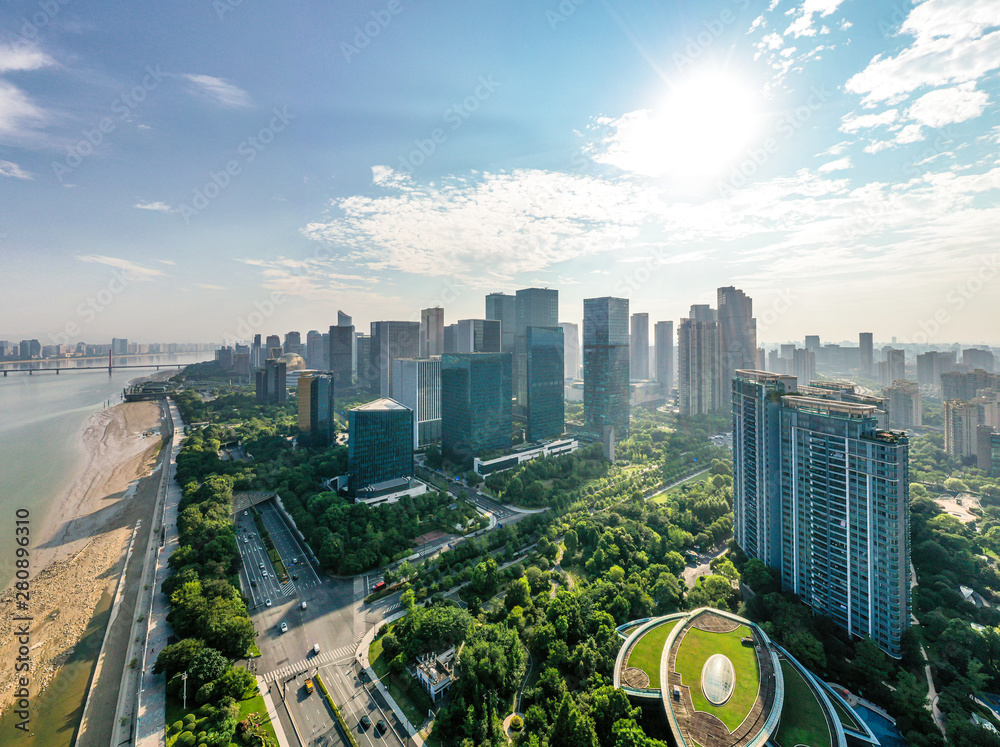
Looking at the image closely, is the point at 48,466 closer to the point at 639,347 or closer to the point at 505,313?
the point at 505,313

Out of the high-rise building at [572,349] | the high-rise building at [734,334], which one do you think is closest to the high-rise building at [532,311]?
the high-rise building at [734,334]

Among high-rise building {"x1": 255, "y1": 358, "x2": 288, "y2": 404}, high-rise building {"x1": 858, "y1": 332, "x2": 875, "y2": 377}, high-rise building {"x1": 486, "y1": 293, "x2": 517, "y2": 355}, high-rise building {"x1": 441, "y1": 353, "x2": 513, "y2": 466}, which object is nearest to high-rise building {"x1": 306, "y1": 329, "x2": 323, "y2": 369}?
high-rise building {"x1": 255, "y1": 358, "x2": 288, "y2": 404}

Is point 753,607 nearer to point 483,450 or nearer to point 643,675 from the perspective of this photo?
point 643,675

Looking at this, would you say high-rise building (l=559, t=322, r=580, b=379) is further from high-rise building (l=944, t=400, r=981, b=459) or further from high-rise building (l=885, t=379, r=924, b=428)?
high-rise building (l=944, t=400, r=981, b=459)

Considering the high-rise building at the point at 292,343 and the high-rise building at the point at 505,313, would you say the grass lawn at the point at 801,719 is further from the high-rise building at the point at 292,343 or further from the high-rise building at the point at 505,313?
the high-rise building at the point at 292,343

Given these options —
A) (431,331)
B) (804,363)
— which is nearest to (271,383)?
(431,331)

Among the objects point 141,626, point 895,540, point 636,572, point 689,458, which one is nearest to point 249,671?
point 141,626
